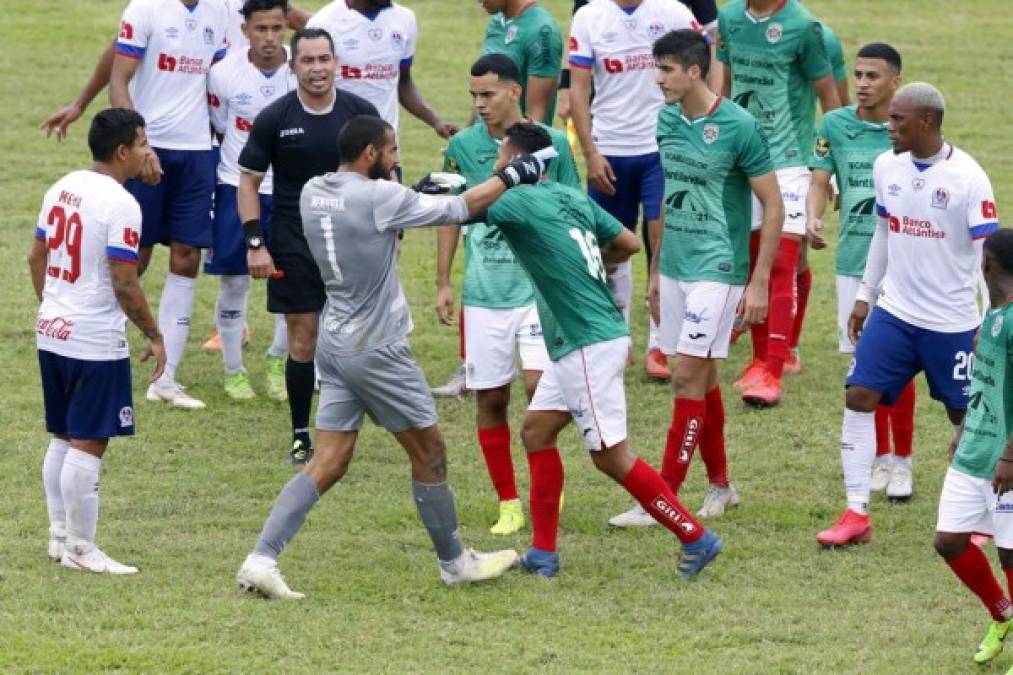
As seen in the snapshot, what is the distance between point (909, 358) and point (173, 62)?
18.7 feet

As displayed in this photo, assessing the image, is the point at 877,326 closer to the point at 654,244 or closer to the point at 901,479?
the point at 901,479

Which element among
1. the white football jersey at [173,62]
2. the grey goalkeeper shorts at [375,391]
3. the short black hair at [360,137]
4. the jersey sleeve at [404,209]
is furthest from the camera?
the white football jersey at [173,62]

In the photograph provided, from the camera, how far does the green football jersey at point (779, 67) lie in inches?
523

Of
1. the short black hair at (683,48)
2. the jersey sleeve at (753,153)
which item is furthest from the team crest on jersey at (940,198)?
the short black hair at (683,48)

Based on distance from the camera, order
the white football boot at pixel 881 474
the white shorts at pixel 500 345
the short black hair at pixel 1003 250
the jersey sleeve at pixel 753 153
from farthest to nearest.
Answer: the white football boot at pixel 881 474, the white shorts at pixel 500 345, the jersey sleeve at pixel 753 153, the short black hair at pixel 1003 250

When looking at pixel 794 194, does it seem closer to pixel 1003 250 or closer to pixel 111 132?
pixel 1003 250

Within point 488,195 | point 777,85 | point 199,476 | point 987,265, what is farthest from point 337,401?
point 777,85

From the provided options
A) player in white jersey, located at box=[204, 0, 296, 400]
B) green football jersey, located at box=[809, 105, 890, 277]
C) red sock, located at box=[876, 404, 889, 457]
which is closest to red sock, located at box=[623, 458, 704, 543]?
red sock, located at box=[876, 404, 889, 457]

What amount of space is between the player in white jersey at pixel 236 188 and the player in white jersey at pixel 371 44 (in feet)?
1.45

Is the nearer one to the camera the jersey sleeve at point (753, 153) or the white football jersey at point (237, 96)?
the jersey sleeve at point (753, 153)

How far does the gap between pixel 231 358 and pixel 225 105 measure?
5.75 ft

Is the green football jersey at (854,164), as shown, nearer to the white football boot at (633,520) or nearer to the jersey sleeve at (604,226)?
the white football boot at (633,520)

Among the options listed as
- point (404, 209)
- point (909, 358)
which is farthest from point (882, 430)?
point (404, 209)

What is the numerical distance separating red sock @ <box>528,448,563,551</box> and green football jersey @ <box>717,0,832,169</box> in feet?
13.5
